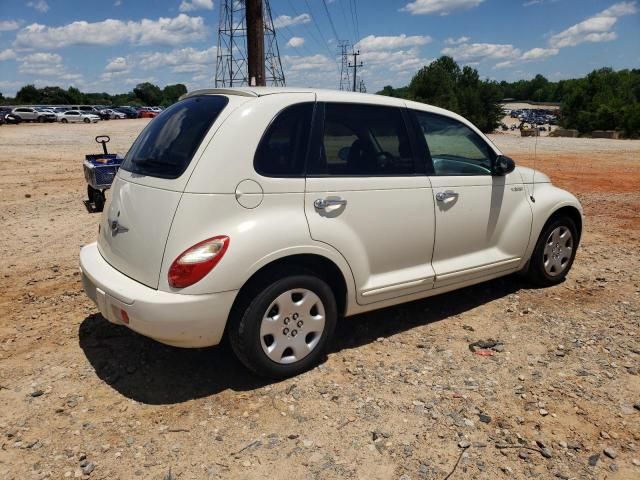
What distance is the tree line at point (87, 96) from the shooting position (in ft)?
Answer: 315

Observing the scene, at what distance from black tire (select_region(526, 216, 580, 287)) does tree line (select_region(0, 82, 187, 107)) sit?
246 feet

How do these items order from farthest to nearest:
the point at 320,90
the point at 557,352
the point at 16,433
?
the point at 557,352
the point at 320,90
the point at 16,433

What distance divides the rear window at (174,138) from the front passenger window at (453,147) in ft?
5.43

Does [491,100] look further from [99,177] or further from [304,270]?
[304,270]

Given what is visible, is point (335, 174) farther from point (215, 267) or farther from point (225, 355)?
point (225, 355)

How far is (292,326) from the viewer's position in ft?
10.8

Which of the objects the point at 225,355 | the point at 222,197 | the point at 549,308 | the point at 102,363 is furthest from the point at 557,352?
the point at 102,363

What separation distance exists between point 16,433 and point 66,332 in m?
1.31

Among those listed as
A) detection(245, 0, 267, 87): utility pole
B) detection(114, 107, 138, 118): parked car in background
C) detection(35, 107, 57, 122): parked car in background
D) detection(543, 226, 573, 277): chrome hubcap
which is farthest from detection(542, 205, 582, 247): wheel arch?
detection(114, 107, 138, 118): parked car in background

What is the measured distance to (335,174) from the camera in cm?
342

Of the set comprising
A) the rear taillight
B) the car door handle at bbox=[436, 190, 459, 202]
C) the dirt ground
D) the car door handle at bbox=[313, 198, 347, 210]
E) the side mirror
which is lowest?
the dirt ground

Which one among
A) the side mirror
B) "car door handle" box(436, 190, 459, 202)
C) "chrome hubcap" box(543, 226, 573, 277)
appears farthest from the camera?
"chrome hubcap" box(543, 226, 573, 277)

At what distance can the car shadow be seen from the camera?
330 centimetres

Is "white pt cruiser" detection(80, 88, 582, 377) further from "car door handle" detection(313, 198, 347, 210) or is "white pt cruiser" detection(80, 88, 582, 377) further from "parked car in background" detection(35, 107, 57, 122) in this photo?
"parked car in background" detection(35, 107, 57, 122)
